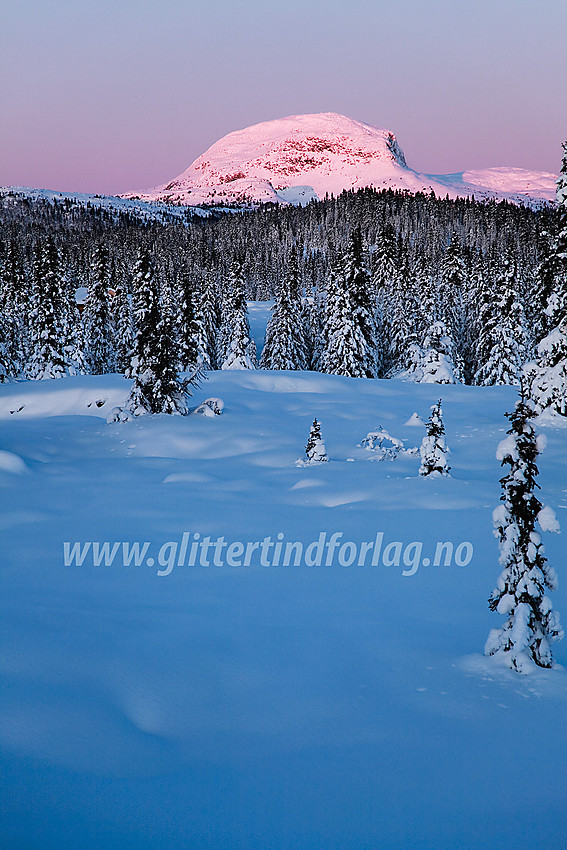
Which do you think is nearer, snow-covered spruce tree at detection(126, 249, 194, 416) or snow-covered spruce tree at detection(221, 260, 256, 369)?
snow-covered spruce tree at detection(126, 249, 194, 416)

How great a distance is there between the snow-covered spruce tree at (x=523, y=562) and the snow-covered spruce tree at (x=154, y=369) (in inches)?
631

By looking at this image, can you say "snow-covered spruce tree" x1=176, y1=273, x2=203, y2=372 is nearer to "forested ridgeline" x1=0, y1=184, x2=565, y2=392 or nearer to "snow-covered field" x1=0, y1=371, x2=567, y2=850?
"forested ridgeline" x1=0, y1=184, x2=565, y2=392

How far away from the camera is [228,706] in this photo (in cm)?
427

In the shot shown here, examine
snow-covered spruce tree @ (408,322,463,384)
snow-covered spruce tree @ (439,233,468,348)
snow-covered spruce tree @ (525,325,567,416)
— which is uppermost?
snow-covered spruce tree @ (439,233,468,348)

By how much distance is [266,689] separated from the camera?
455 centimetres

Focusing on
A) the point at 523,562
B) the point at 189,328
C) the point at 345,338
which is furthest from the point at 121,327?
the point at 523,562

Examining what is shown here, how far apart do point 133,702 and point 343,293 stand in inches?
1432

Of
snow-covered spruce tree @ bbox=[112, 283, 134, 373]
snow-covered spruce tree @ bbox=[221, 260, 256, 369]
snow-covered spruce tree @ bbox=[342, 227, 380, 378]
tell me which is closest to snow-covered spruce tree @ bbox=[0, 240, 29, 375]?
snow-covered spruce tree @ bbox=[112, 283, 134, 373]

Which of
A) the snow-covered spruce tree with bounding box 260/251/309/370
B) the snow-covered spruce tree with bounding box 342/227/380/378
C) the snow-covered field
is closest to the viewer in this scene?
the snow-covered field

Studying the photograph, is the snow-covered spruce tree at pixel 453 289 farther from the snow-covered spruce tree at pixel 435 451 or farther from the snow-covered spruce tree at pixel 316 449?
the snow-covered spruce tree at pixel 435 451

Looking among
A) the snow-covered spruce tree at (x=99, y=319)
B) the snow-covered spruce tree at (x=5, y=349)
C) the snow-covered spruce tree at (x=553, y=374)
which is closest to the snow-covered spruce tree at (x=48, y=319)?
the snow-covered spruce tree at (x=5, y=349)

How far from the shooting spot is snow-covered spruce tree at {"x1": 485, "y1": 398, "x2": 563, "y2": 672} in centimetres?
484

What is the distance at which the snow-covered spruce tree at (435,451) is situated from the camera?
11875 mm

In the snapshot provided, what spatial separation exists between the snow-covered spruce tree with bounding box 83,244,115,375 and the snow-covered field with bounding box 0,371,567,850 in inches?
1512
